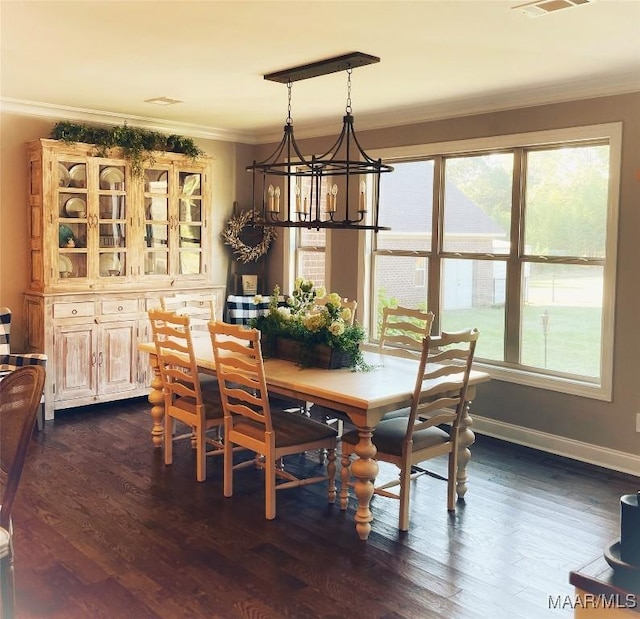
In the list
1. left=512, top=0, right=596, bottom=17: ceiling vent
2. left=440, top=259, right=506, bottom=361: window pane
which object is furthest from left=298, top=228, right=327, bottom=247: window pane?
left=512, top=0, right=596, bottom=17: ceiling vent

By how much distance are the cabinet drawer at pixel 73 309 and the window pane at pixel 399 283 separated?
8.03 ft

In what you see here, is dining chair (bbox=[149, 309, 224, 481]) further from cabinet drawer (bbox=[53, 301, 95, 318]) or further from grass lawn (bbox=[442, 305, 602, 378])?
grass lawn (bbox=[442, 305, 602, 378])

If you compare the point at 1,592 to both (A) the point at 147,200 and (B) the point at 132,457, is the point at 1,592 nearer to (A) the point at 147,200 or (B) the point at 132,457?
(B) the point at 132,457

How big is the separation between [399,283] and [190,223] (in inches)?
79.0

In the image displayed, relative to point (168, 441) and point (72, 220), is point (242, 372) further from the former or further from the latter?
point (72, 220)

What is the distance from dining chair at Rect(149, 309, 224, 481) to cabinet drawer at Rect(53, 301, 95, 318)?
1.43 m

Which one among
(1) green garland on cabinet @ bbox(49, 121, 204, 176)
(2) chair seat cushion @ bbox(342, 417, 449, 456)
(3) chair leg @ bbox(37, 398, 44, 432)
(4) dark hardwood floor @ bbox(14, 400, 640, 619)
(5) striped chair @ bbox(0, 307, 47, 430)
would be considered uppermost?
(1) green garland on cabinet @ bbox(49, 121, 204, 176)

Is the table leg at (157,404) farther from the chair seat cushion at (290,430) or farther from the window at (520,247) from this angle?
the window at (520,247)

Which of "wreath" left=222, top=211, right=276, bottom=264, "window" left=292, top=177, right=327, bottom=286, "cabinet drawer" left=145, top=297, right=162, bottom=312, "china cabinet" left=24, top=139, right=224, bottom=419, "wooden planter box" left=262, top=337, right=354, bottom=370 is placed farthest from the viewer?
"wreath" left=222, top=211, right=276, bottom=264

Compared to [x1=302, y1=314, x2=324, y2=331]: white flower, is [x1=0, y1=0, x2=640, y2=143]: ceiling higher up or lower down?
higher up

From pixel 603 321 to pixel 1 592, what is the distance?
12.5 ft

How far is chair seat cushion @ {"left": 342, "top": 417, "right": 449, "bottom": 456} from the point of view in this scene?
358 centimetres

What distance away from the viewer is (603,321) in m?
4.62

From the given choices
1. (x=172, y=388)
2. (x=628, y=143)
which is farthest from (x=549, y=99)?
(x=172, y=388)
